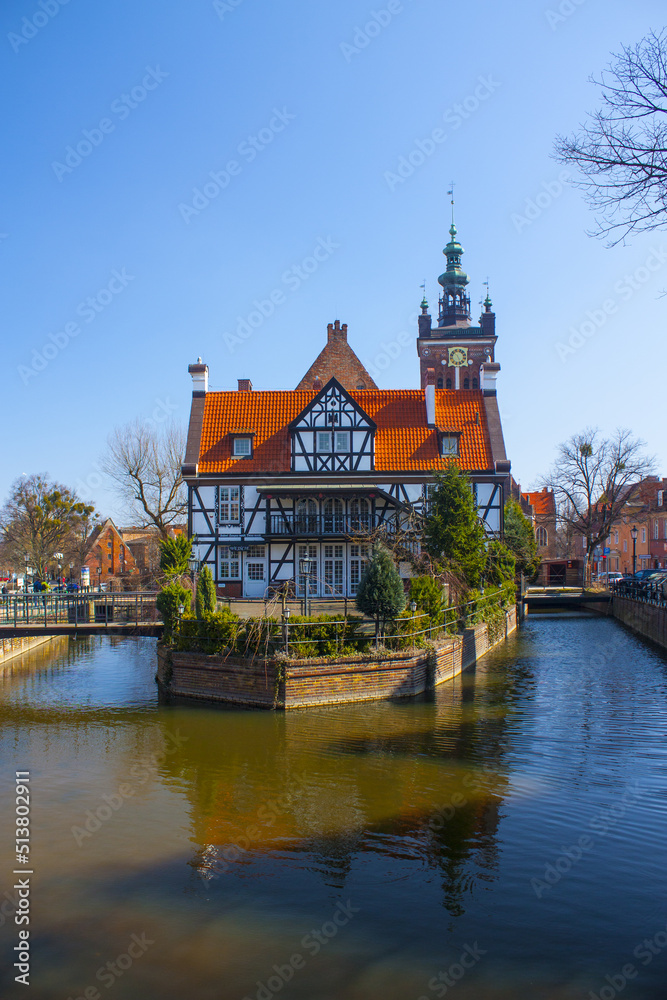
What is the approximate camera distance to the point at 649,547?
6975cm

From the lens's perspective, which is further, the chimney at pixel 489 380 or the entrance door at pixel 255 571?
the chimney at pixel 489 380

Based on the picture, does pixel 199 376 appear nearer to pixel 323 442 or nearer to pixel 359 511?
pixel 323 442

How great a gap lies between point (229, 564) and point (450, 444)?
11.4 m

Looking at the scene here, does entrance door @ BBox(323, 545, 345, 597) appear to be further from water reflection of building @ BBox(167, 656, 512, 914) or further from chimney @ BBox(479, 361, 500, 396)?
water reflection of building @ BBox(167, 656, 512, 914)

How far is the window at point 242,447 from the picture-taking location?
3334cm

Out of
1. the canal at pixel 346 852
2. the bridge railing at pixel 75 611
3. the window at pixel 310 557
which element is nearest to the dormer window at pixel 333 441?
the window at pixel 310 557

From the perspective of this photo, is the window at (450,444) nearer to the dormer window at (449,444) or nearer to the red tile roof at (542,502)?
the dormer window at (449,444)

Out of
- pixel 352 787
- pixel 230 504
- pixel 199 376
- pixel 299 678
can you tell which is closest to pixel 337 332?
pixel 199 376

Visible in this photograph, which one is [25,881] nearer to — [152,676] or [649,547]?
[152,676]

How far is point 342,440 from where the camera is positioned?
33000 mm

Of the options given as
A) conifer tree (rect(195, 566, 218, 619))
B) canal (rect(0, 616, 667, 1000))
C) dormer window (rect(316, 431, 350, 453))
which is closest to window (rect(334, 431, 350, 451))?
dormer window (rect(316, 431, 350, 453))

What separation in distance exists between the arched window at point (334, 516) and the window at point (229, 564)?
170 inches

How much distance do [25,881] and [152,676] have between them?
48.1 feet

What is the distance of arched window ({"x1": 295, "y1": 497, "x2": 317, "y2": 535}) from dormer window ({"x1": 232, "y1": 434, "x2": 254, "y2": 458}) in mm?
3869
